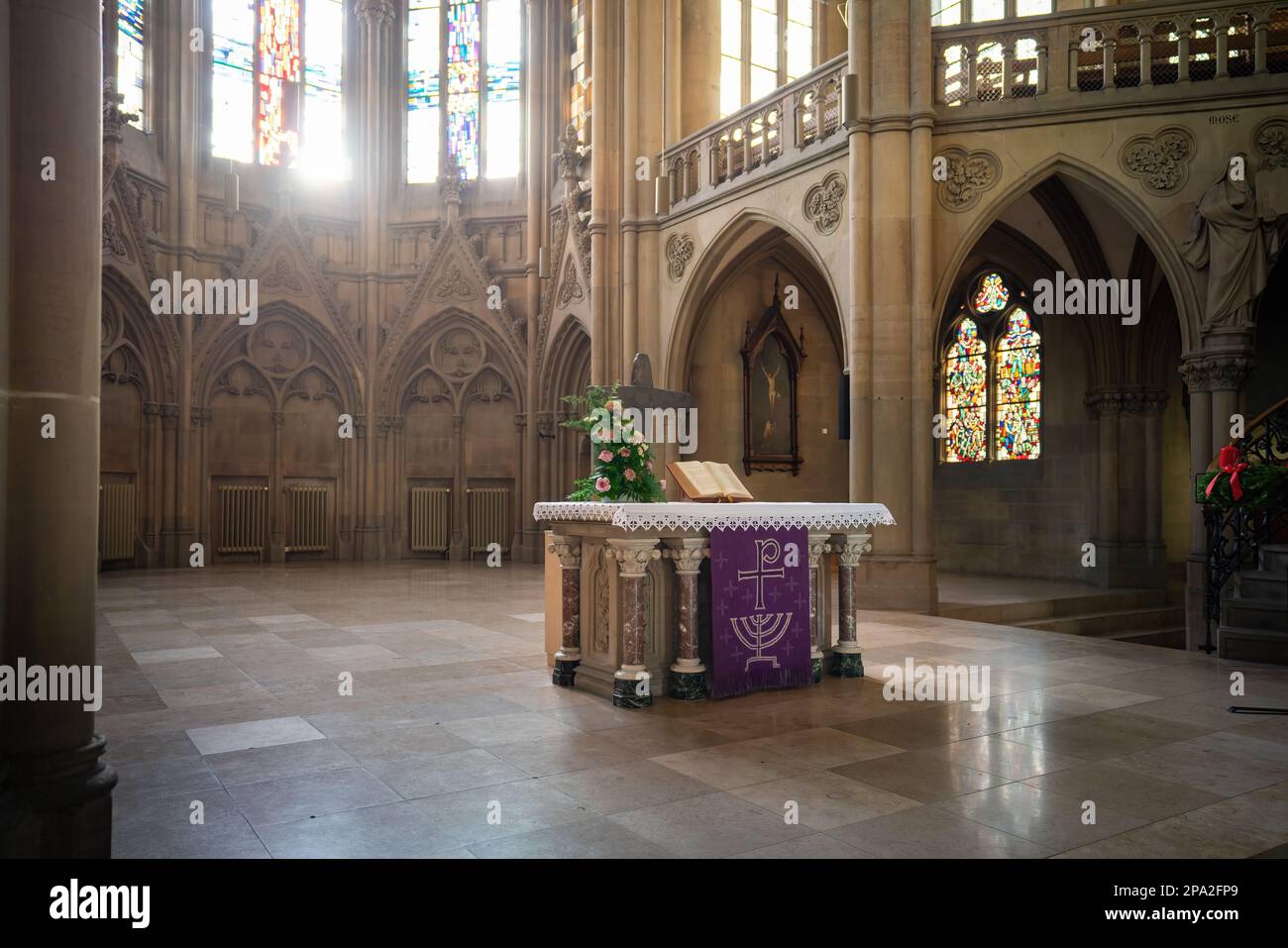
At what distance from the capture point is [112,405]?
16.6 m

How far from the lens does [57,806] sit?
3.31m

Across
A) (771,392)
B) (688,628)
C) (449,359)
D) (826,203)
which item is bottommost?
(688,628)

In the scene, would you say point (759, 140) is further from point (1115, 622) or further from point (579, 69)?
point (1115, 622)

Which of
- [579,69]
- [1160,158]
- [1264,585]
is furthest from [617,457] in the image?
[579,69]

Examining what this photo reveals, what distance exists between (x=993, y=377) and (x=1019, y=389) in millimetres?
472

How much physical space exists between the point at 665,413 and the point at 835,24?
8185 millimetres

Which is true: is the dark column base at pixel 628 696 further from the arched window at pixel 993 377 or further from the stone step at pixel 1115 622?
the arched window at pixel 993 377

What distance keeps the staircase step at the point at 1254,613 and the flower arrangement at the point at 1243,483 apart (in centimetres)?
81

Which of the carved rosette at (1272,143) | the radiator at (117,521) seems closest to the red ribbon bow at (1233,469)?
the carved rosette at (1272,143)

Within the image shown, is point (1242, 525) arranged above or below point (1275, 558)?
above

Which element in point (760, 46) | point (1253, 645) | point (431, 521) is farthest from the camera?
point (431, 521)

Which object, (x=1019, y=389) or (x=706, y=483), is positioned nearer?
(x=706, y=483)
